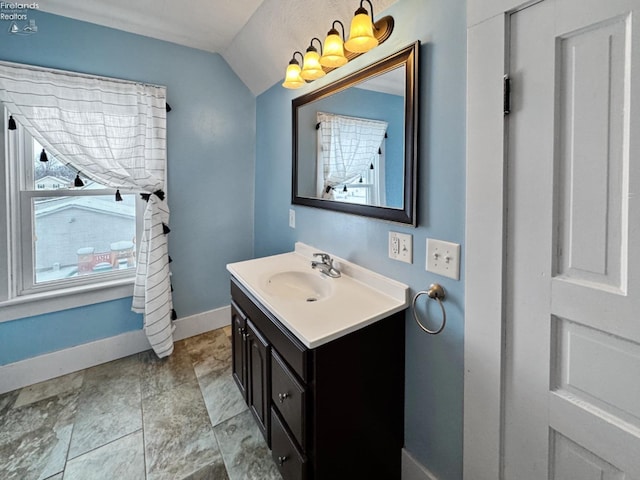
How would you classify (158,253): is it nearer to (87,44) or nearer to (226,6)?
(87,44)

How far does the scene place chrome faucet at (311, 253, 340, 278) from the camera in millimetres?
1575

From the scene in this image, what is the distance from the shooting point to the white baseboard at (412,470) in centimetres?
121

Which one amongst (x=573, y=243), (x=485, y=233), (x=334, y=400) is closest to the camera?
(x=573, y=243)

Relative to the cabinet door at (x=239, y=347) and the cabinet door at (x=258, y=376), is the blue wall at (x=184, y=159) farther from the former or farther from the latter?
the cabinet door at (x=258, y=376)

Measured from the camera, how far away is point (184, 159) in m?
2.39

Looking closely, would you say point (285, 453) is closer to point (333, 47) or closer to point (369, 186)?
point (369, 186)

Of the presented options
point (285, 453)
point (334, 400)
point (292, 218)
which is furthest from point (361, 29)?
point (285, 453)

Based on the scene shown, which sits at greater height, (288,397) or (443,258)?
(443,258)

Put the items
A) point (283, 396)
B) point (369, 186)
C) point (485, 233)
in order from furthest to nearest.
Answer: point (369, 186), point (283, 396), point (485, 233)

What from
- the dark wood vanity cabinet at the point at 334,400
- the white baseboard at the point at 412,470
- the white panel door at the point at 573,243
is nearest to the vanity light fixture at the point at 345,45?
the white panel door at the point at 573,243

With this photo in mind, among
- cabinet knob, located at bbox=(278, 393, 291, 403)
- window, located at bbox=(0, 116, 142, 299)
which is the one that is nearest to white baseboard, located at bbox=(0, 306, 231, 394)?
window, located at bbox=(0, 116, 142, 299)

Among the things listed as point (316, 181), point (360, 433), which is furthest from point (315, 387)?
point (316, 181)

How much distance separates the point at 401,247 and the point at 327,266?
47 centimetres

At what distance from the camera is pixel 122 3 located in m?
1.81
